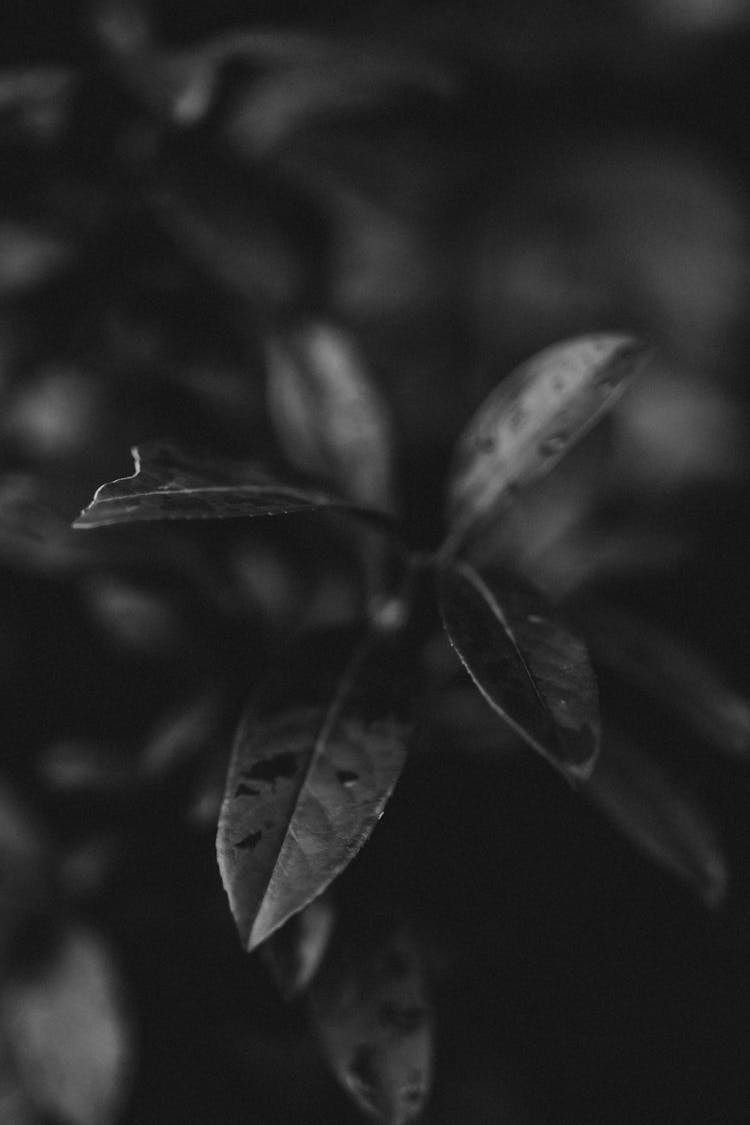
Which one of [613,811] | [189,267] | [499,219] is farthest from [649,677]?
[499,219]

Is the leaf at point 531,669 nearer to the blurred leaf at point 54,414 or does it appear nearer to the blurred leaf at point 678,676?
the blurred leaf at point 678,676

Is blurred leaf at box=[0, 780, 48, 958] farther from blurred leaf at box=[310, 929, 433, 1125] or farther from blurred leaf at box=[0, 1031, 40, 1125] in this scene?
blurred leaf at box=[310, 929, 433, 1125]

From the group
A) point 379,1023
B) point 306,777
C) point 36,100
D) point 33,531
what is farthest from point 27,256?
point 379,1023

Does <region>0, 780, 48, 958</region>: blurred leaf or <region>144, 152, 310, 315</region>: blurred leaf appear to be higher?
<region>144, 152, 310, 315</region>: blurred leaf

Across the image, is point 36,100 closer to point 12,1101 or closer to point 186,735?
point 186,735

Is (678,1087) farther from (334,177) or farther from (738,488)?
(334,177)

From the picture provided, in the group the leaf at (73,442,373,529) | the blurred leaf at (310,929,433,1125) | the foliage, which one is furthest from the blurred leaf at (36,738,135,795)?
the leaf at (73,442,373,529)

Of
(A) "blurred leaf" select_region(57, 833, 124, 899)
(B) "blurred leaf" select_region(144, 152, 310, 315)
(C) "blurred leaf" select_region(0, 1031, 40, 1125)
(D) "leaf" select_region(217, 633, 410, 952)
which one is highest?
(B) "blurred leaf" select_region(144, 152, 310, 315)
